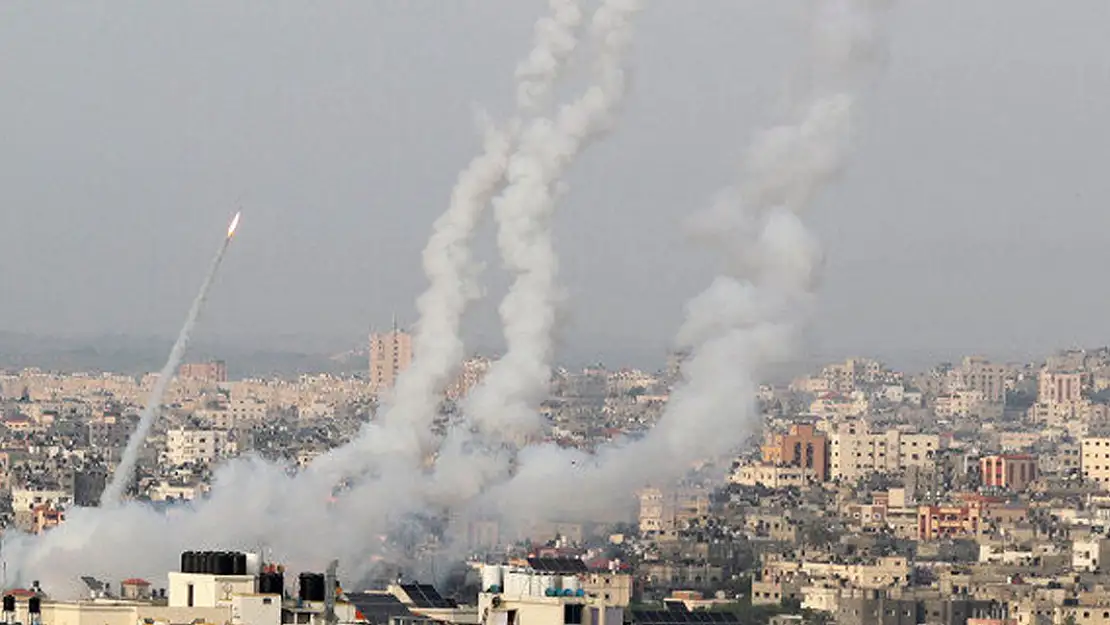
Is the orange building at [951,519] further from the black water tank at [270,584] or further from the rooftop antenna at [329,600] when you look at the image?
the black water tank at [270,584]

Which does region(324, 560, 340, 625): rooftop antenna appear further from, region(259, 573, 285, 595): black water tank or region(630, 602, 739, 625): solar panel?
region(630, 602, 739, 625): solar panel

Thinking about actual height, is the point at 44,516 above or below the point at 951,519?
below

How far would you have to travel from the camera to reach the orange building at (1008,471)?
154750 millimetres

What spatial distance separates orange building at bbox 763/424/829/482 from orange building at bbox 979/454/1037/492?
5.21 metres

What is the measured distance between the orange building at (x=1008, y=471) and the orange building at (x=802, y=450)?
5210 millimetres

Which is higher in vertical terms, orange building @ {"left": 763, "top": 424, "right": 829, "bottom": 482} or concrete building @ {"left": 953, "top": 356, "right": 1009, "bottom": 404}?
concrete building @ {"left": 953, "top": 356, "right": 1009, "bottom": 404}

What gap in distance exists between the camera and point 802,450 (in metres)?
158

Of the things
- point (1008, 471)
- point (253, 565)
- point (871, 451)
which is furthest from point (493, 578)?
point (871, 451)

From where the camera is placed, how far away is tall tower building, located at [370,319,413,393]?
118m

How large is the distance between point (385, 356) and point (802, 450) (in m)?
25.5

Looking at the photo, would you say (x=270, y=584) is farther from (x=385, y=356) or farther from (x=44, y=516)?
(x=385, y=356)

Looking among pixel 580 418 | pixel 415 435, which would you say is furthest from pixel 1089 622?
pixel 415 435

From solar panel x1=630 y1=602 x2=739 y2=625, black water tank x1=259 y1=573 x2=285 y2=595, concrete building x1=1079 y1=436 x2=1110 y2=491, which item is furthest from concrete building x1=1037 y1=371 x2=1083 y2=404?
black water tank x1=259 y1=573 x2=285 y2=595

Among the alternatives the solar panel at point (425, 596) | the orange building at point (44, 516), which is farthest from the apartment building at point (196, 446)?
the solar panel at point (425, 596)
